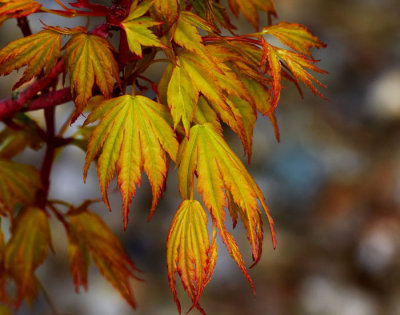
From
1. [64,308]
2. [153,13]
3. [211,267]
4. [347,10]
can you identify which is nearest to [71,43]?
[153,13]

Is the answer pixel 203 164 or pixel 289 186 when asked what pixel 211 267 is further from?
pixel 289 186

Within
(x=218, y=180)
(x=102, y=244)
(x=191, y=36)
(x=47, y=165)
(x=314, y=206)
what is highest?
(x=191, y=36)

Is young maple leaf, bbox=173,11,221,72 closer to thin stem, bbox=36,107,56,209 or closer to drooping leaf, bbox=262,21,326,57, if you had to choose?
drooping leaf, bbox=262,21,326,57

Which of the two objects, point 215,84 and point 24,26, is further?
point 24,26

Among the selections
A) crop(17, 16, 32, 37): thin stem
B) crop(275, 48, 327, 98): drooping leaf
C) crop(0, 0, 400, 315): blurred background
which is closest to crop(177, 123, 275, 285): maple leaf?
crop(275, 48, 327, 98): drooping leaf

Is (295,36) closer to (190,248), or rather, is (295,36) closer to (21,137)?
(190,248)

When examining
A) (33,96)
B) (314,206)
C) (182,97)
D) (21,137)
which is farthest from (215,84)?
(314,206)
